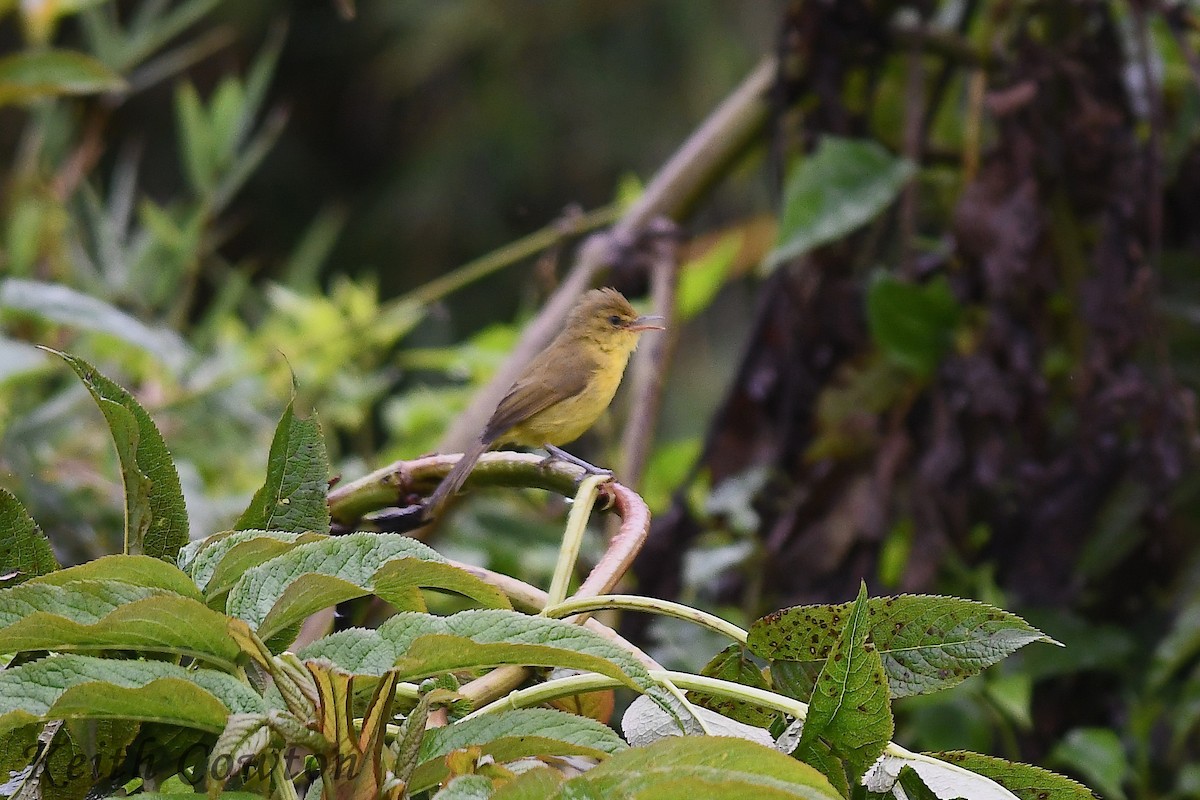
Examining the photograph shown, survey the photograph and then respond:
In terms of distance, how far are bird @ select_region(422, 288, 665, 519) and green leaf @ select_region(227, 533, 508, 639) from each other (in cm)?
136

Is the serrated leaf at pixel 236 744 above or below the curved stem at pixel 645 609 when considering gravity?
above

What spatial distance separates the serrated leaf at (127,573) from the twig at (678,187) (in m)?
1.52

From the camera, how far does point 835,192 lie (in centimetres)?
208

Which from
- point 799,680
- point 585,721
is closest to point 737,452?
point 799,680

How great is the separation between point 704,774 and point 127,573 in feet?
1.00

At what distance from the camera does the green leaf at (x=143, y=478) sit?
768 mm

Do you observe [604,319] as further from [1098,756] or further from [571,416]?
[1098,756]

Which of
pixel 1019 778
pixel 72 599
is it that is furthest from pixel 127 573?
pixel 1019 778

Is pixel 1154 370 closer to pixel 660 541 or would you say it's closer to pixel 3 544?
pixel 660 541

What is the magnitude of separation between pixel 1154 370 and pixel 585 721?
5.23 feet

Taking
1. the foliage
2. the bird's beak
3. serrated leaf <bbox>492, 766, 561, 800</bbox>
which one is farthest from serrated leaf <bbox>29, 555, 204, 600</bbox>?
the bird's beak

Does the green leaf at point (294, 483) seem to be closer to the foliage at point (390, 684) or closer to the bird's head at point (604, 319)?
the foliage at point (390, 684)

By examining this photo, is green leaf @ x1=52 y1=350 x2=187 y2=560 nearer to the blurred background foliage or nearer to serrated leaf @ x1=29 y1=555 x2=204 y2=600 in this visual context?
serrated leaf @ x1=29 y1=555 x2=204 y2=600

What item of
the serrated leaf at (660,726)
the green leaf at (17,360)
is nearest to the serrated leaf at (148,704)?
the serrated leaf at (660,726)
